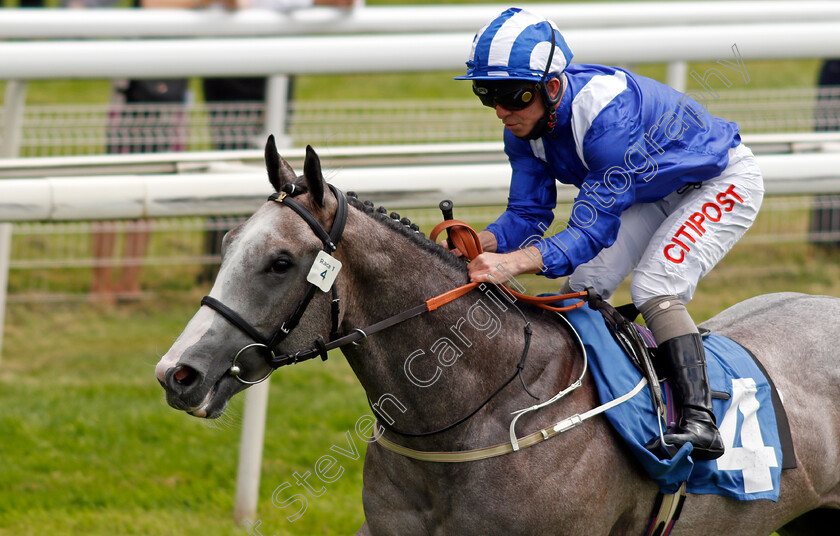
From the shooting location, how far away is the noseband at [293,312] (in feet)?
8.98

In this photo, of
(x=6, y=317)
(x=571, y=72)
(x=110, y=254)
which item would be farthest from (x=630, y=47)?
(x=6, y=317)

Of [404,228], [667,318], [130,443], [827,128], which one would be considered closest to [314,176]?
[404,228]

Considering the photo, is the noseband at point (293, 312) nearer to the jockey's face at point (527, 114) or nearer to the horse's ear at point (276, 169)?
the horse's ear at point (276, 169)

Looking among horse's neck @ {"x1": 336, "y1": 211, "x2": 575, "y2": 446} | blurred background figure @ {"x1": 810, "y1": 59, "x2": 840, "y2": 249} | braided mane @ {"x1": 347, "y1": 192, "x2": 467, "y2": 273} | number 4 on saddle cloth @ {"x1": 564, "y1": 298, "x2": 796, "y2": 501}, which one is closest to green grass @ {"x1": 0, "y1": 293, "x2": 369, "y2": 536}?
horse's neck @ {"x1": 336, "y1": 211, "x2": 575, "y2": 446}

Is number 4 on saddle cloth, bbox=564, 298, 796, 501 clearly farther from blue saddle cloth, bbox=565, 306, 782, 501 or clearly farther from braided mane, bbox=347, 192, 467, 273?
braided mane, bbox=347, 192, 467, 273

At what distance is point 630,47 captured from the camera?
5281 mm

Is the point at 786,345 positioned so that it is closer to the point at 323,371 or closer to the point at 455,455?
the point at 455,455

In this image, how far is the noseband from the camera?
274cm

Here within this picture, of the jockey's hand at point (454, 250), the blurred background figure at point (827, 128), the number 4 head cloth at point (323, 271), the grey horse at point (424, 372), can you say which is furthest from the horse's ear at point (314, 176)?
the blurred background figure at point (827, 128)

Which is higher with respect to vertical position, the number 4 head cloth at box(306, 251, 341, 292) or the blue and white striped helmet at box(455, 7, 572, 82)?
the blue and white striped helmet at box(455, 7, 572, 82)

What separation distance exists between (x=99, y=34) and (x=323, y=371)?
8.29ft

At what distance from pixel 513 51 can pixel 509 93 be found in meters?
0.13

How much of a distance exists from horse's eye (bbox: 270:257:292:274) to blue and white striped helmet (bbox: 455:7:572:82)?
0.85 m

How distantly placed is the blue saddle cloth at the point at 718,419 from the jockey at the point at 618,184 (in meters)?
0.09
